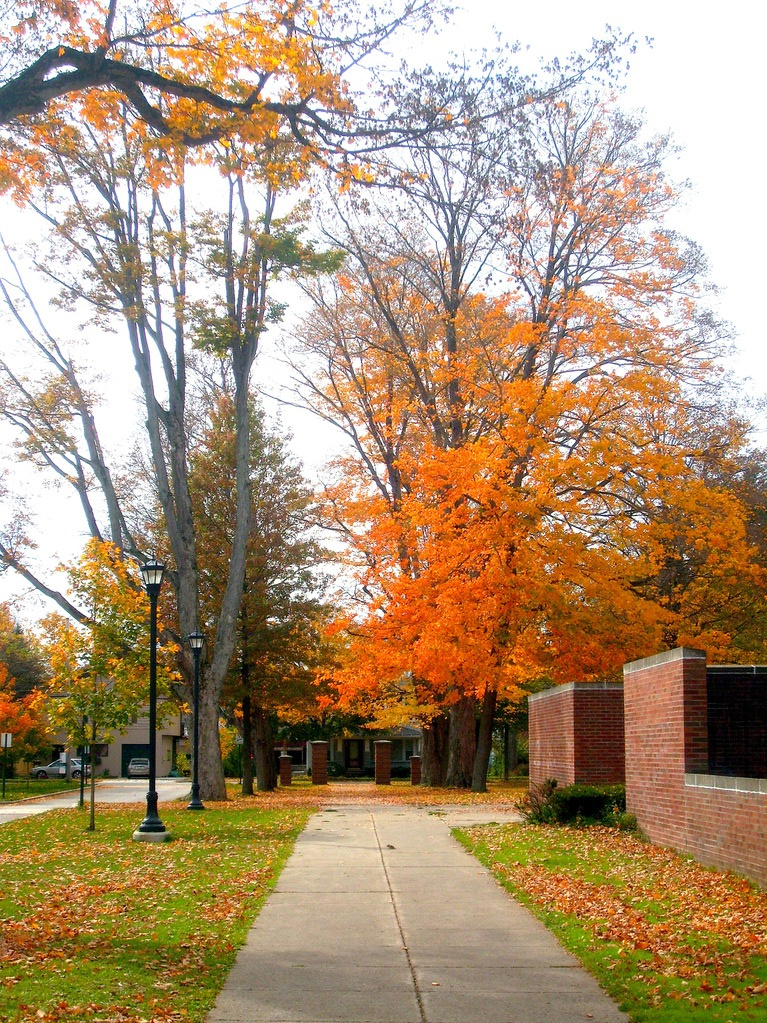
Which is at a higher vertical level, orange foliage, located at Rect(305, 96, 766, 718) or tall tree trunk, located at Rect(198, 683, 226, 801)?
orange foliage, located at Rect(305, 96, 766, 718)

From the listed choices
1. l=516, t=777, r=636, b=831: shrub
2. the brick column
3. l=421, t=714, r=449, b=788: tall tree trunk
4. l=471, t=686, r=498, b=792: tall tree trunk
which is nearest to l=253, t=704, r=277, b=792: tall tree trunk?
l=421, t=714, r=449, b=788: tall tree trunk

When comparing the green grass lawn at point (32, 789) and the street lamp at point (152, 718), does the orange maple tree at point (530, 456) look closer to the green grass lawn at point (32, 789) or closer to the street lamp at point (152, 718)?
the street lamp at point (152, 718)

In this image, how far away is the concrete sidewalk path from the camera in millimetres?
6637

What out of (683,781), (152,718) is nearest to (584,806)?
(683,781)

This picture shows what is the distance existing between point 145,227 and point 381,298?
7.37 m

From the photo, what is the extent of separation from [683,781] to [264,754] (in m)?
27.3

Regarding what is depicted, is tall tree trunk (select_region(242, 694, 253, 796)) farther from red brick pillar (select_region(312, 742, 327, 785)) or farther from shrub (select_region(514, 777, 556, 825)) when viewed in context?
shrub (select_region(514, 777, 556, 825))

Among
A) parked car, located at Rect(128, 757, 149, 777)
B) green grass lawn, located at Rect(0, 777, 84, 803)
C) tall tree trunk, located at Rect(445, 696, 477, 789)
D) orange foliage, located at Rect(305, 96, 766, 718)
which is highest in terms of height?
orange foliage, located at Rect(305, 96, 766, 718)

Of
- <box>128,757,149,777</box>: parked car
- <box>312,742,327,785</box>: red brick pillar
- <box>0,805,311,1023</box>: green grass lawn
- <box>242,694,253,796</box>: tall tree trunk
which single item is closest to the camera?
<box>0,805,311,1023</box>: green grass lawn

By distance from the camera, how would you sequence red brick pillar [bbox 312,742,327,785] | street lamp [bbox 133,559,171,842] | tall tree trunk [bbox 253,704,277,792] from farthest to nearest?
red brick pillar [bbox 312,742,327,785]
tall tree trunk [bbox 253,704,277,792]
street lamp [bbox 133,559,171,842]

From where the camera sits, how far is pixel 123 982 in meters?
7.01

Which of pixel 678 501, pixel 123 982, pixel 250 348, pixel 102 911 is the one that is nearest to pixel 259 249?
pixel 250 348

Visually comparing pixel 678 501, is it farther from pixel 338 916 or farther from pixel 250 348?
pixel 338 916

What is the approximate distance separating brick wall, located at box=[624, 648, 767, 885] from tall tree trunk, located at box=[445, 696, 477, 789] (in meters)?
16.7
